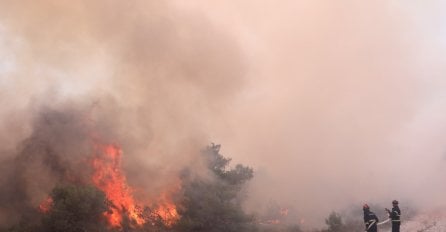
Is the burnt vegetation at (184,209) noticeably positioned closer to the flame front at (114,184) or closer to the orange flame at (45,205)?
the orange flame at (45,205)

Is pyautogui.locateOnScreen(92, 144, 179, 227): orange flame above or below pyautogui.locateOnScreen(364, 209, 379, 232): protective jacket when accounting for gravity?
above

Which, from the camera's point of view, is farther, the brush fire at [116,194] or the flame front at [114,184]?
the flame front at [114,184]

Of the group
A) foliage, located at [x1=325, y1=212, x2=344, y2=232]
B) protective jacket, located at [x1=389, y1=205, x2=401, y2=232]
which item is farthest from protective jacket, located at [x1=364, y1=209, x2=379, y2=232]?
foliage, located at [x1=325, y1=212, x2=344, y2=232]

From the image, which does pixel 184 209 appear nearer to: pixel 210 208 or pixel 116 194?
pixel 210 208

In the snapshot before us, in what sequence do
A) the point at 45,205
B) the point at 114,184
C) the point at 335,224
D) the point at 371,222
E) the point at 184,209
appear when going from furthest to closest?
1. the point at 335,224
2. the point at 184,209
3. the point at 114,184
4. the point at 45,205
5. the point at 371,222

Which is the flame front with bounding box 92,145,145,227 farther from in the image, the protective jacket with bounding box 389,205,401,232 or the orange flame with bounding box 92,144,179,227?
the protective jacket with bounding box 389,205,401,232

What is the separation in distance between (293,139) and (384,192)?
23.7 feet

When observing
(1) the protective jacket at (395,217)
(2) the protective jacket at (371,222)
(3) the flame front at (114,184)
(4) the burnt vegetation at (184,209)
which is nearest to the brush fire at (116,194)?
(3) the flame front at (114,184)

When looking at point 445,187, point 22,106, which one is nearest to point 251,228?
point 22,106

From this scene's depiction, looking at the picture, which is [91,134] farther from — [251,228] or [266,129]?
[266,129]

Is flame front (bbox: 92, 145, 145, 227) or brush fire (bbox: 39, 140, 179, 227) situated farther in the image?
flame front (bbox: 92, 145, 145, 227)

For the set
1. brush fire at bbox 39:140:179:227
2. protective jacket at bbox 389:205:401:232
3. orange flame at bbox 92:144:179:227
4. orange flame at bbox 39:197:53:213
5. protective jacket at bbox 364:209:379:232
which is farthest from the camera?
orange flame at bbox 92:144:179:227

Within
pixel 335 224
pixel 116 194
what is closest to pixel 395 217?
pixel 335 224

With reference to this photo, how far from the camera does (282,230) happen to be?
2577 centimetres
